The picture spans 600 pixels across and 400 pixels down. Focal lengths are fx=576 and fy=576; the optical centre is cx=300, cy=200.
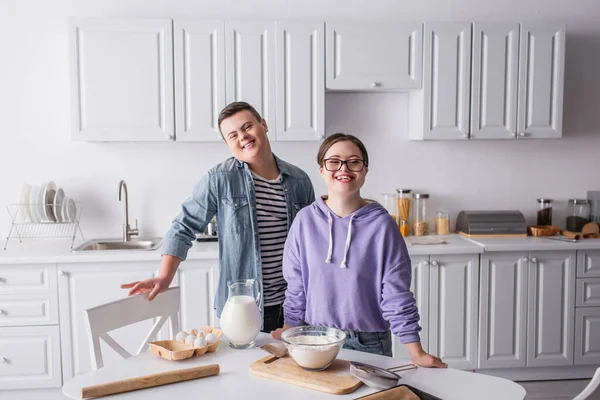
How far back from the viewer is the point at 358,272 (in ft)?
5.16

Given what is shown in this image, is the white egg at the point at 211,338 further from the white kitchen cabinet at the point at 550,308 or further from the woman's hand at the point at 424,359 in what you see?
the white kitchen cabinet at the point at 550,308

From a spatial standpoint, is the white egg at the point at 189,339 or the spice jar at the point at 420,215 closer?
the white egg at the point at 189,339

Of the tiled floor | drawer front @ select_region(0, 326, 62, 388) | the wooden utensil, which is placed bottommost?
the tiled floor

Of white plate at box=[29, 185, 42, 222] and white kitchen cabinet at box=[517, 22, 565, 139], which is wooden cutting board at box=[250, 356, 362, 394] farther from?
white kitchen cabinet at box=[517, 22, 565, 139]

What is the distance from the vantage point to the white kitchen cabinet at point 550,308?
3172 mm

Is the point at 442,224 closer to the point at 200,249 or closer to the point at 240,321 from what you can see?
the point at 200,249

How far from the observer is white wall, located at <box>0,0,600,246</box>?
11.1 ft

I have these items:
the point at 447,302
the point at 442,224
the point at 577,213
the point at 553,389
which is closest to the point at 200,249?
the point at 447,302

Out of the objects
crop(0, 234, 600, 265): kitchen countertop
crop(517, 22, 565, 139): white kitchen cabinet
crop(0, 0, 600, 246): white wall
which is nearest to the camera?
crop(0, 234, 600, 265): kitchen countertop

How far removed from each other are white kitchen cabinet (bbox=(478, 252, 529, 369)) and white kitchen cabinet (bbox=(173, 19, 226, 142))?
170 centimetres

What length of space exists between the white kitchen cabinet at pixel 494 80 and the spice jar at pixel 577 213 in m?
0.74

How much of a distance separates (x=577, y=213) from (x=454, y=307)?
116 cm

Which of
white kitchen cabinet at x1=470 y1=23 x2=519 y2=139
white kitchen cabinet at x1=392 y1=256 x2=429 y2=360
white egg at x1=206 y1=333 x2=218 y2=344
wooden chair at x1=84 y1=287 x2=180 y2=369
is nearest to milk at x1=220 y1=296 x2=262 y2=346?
white egg at x1=206 y1=333 x2=218 y2=344

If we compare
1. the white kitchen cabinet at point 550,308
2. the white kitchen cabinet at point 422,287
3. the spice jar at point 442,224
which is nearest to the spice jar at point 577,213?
the white kitchen cabinet at point 550,308
